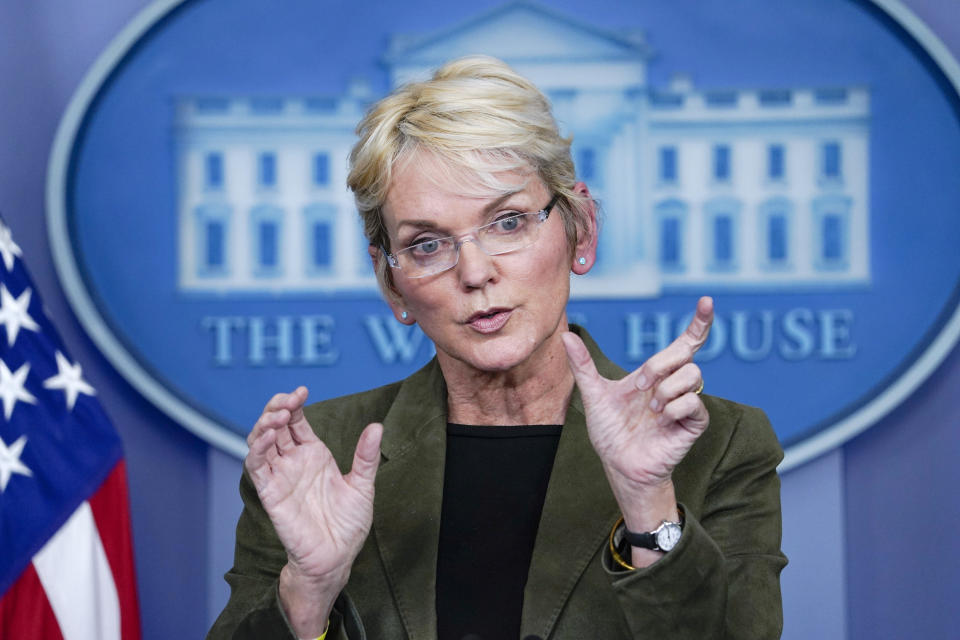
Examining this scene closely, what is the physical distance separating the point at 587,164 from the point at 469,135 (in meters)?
1.09

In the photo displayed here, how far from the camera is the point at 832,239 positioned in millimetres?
2586

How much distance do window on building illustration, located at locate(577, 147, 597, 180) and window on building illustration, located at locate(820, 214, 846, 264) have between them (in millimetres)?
585

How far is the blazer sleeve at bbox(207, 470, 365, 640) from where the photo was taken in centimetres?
145

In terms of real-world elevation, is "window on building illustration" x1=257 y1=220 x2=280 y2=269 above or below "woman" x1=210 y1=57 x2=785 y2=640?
→ above

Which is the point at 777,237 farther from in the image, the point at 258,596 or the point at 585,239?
the point at 258,596

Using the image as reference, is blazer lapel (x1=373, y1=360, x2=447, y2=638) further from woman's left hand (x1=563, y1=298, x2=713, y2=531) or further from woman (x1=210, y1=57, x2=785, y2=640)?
woman's left hand (x1=563, y1=298, x2=713, y2=531)

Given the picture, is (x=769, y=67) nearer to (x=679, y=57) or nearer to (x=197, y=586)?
(x=679, y=57)

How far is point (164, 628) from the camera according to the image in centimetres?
271

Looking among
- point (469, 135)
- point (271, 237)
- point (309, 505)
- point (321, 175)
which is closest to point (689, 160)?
point (321, 175)

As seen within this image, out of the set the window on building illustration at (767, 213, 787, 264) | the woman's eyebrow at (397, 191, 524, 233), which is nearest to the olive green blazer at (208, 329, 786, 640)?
the woman's eyebrow at (397, 191, 524, 233)

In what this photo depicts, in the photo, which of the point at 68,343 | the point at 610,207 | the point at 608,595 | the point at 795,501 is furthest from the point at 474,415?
the point at 68,343

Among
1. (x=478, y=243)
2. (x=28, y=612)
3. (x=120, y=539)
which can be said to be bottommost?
(x=28, y=612)

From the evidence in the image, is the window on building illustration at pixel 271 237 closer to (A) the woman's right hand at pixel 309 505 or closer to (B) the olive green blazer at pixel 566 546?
(B) the olive green blazer at pixel 566 546

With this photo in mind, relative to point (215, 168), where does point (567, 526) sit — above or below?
below
